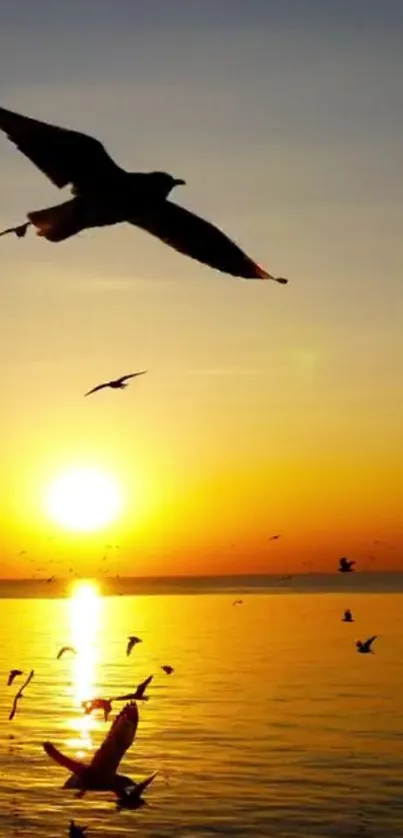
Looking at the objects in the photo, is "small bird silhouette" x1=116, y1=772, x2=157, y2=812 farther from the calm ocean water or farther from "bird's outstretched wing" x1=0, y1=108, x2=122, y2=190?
"bird's outstretched wing" x1=0, y1=108, x2=122, y2=190

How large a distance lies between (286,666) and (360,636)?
24.3 m

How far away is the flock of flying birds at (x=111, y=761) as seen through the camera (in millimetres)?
13582

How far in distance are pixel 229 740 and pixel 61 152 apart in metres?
35.2

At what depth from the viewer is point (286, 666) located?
224ft

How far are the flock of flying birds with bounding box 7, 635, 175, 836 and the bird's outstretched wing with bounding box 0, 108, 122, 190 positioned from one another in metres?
6.21

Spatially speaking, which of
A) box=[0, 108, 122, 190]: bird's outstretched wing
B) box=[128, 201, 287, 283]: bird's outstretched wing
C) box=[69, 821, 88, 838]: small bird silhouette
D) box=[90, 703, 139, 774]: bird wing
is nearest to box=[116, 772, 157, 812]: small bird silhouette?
box=[69, 821, 88, 838]: small bird silhouette

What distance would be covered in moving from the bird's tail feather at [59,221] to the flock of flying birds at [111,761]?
19.3ft

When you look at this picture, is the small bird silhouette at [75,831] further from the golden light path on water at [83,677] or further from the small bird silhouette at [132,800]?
the golden light path on water at [83,677]

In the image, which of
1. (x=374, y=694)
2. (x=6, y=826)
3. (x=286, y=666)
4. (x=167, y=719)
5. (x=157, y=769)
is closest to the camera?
(x=6, y=826)

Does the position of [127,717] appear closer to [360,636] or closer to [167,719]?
[167,719]

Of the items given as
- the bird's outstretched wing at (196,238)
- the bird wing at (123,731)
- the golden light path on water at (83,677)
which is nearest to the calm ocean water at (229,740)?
the golden light path on water at (83,677)

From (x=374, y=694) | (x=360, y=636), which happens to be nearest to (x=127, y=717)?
(x=374, y=694)

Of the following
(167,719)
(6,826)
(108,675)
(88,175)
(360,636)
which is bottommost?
(6,826)

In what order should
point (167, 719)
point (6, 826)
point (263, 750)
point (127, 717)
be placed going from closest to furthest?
point (127, 717) < point (6, 826) < point (263, 750) < point (167, 719)
